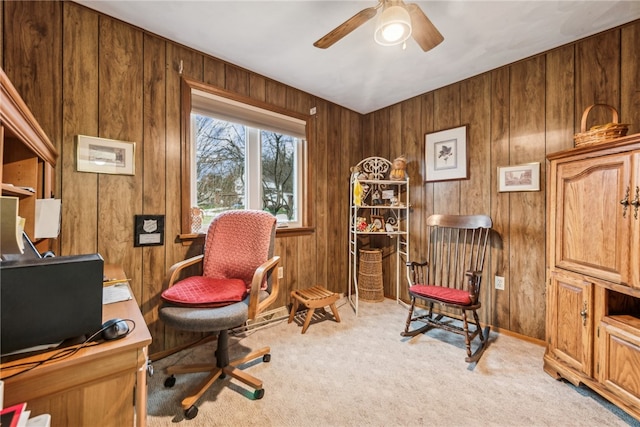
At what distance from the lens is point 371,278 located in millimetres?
3254

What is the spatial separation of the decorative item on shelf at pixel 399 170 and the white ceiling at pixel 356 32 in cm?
80

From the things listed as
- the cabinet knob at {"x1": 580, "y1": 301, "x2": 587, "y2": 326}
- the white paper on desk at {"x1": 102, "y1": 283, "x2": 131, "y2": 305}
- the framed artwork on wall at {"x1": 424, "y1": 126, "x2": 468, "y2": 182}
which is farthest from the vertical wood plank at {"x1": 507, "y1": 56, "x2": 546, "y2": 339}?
the white paper on desk at {"x1": 102, "y1": 283, "x2": 131, "y2": 305}

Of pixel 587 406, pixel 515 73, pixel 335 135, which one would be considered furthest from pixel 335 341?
pixel 515 73

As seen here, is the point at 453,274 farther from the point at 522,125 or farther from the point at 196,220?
the point at 196,220

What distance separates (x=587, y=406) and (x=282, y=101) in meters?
3.20

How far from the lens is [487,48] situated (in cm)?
218

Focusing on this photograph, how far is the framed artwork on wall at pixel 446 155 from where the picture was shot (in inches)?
108

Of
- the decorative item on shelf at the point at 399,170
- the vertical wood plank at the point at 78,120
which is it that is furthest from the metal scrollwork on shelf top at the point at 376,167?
the vertical wood plank at the point at 78,120

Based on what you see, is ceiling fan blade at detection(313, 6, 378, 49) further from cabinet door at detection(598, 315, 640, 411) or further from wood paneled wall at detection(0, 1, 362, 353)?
cabinet door at detection(598, 315, 640, 411)

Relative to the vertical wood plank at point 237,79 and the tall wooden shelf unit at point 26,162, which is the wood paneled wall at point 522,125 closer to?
the vertical wood plank at point 237,79

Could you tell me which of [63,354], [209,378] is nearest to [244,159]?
[209,378]

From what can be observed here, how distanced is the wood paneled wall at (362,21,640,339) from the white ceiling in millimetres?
148

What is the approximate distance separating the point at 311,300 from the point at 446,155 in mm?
2008

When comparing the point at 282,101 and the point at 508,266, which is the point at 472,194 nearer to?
the point at 508,266
